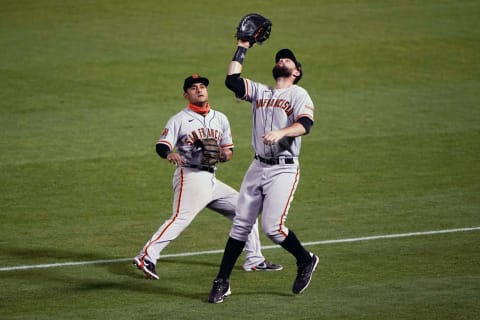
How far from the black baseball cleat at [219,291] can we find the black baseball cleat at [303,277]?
56 cm

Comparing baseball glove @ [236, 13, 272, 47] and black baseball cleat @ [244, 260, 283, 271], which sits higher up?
baseball glove @ [236, 13, 272, 47]

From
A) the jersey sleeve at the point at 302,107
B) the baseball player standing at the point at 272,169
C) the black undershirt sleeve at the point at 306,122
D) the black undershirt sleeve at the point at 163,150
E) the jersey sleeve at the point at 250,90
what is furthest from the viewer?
the black undershirt sleeve at the point at 163,150

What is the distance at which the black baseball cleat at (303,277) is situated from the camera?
8.29 meters

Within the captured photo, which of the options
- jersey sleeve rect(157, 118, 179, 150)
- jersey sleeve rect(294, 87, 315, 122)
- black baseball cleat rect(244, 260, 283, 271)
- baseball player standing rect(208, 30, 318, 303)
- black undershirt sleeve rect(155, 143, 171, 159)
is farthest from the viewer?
black baseball cleat rect(244, 260, 283, 271)

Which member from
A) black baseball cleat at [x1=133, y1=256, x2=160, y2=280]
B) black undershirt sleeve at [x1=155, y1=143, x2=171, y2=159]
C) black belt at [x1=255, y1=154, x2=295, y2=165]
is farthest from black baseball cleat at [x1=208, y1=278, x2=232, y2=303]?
black undershirt sleeve at [x1=155, y1=143, x2=171, y2=159]

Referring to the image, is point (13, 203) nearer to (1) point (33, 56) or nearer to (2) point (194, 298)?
(2) point (194, 298)

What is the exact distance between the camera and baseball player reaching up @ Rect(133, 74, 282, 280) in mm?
9023

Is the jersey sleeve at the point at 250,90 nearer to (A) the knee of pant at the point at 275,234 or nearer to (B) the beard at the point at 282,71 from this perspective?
(B) the beard at the point at 282,71

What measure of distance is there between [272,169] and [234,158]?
499cm

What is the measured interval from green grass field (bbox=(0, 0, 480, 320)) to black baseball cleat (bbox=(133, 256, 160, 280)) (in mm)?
118

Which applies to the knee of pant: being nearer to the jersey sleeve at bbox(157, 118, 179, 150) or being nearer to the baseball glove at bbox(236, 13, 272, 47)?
the jersey sleeve at bbox(157, 118, 179, 150)

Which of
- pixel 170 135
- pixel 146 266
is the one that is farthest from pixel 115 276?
pixel 170 135

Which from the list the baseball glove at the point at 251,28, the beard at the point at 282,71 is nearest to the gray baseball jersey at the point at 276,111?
the beard at the point at 282,71

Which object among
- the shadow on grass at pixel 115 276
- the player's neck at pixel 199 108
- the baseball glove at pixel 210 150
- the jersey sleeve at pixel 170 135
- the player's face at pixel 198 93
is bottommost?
the shadow on grass at pixel 115 276
